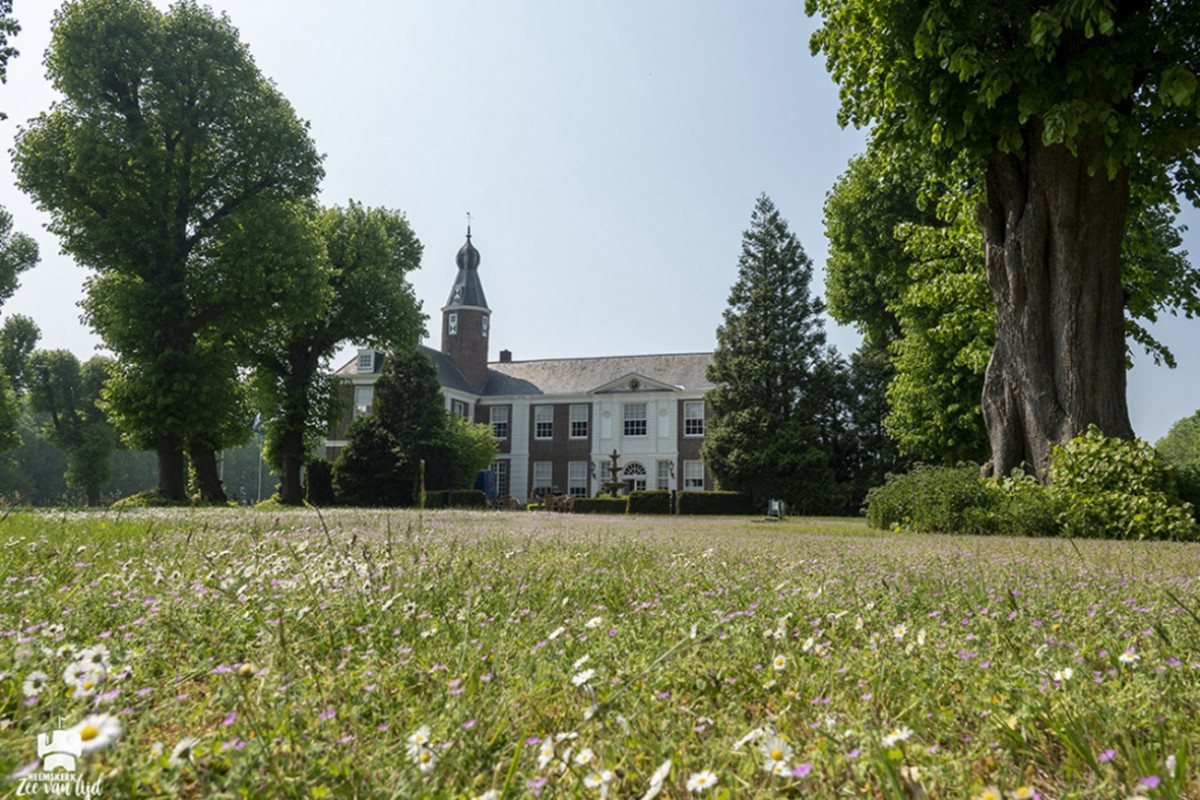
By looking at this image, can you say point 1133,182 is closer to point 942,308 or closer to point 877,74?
point 877,74

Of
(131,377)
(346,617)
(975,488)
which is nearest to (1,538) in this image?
(346,617)

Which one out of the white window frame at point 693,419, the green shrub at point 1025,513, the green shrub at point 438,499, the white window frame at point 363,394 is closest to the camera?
the green shrub at point 1025,513

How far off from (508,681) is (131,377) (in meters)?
24.8

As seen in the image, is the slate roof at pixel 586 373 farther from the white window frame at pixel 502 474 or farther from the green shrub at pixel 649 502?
the green shrub at pixel 649 502

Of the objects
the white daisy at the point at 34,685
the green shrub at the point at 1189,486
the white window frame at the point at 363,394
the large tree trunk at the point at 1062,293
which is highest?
the white window frame at the point at 363,394

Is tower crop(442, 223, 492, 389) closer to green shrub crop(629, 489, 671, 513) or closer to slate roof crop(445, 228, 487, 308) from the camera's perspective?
slate roof crop(445, 228, 487, 308)

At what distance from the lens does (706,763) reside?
168cm

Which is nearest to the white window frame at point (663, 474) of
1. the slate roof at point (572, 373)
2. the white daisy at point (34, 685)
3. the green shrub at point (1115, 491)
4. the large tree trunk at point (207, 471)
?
the slate roof at point (572, 373)

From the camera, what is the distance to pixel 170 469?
23.4m

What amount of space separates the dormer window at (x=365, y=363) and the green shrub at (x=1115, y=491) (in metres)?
44.6

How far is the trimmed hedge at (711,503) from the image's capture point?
30.5 metres

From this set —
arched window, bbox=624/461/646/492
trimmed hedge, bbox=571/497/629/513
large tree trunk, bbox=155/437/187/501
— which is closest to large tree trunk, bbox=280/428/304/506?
large tree trunk, bbox=155/437/187/501

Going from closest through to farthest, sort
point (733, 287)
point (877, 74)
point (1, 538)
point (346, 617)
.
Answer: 1. point (346, 617)
2. point (1, 538)
3. point (877, 74)
4. point (733, 287)

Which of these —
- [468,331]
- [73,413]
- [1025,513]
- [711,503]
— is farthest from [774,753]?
[73,413]
